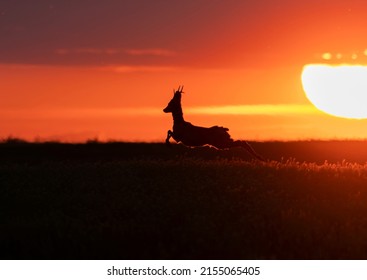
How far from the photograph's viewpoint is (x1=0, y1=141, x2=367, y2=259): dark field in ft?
79.3

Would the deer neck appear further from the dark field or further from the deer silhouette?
the dark field

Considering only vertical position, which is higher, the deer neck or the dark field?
the deer neck

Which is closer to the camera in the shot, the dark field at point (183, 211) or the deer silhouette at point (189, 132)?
the dark field at point (183, 211)

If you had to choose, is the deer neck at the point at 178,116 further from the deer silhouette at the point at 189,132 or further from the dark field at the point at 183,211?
the dark field at the point at 183,211

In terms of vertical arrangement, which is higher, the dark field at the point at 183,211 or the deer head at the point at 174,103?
the deer head at the point at 174,103

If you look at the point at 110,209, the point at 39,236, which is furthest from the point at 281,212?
the point at 39,236

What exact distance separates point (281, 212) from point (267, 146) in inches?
837

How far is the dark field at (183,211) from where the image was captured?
24172 millimetres

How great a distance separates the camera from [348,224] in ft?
82.4

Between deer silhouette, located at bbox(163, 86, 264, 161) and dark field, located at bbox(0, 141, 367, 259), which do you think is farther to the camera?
deer silhouette, located at bbox(163, 86, 264, 161)

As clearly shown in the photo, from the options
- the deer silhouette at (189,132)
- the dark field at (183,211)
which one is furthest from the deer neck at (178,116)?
the dark field at (183,211)

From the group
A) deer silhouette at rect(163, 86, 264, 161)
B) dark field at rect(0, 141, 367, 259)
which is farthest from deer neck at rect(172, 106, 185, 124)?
dark field at rect(0, 141, 367, 259)
